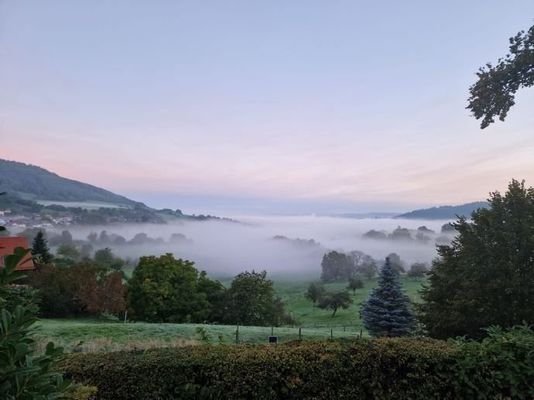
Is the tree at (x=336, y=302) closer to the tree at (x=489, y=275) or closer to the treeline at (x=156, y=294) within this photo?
the treeline at (x=156, y=294)

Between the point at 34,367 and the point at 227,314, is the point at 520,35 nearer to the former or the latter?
the point at 34,367

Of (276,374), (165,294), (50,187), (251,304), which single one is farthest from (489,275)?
(50,187)

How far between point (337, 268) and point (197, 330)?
97752 mm

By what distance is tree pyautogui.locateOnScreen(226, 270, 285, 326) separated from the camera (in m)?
35.4

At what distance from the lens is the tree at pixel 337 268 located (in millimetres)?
104750

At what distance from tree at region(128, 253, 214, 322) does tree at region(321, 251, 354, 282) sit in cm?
7317

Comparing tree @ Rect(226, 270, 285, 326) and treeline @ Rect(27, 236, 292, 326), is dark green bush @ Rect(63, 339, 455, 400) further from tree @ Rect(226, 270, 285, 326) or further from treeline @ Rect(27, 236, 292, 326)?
tree @ Rect(226, 270, 285, 326)

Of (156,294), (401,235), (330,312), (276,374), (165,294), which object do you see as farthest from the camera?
(401,235)

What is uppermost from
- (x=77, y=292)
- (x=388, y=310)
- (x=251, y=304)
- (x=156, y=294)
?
(x=388, y=310)

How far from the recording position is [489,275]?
719 inches

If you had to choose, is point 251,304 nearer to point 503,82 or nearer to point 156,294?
point 156,294

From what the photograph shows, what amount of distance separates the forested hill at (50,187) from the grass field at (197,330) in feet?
313

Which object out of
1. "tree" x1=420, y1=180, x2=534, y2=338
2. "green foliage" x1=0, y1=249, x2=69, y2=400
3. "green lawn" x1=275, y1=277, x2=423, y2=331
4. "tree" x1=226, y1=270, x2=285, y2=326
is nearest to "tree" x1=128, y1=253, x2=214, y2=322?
"tree" x1=226, y1=270, x2=285, y2=326

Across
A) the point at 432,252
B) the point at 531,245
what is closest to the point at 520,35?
the point at 531,245
